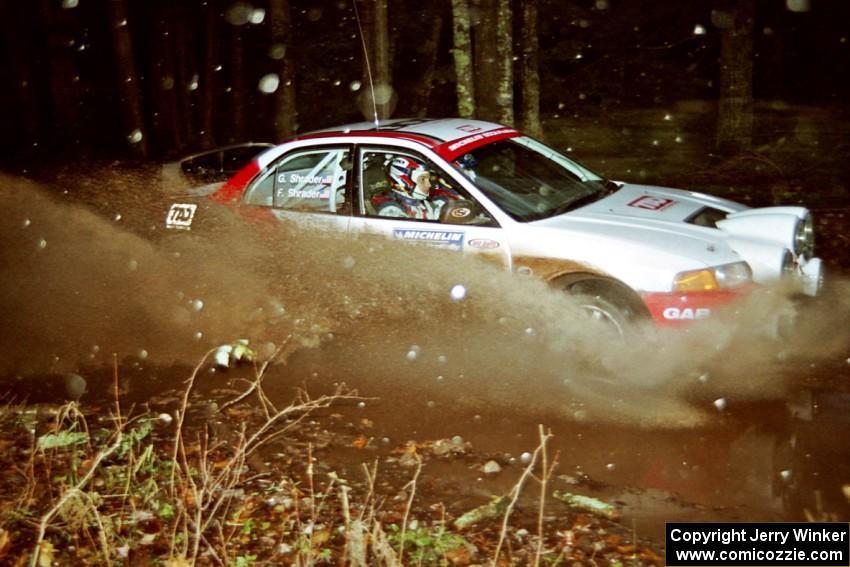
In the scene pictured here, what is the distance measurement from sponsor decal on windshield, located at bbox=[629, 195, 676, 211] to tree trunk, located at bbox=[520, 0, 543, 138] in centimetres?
651

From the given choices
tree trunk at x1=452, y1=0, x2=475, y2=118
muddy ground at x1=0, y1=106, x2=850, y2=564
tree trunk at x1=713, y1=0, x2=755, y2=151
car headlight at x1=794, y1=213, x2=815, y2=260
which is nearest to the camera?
muddy ground at x1=0, y1=106, x2=850, y2=564

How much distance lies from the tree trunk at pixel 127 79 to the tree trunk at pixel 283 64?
2.95 m

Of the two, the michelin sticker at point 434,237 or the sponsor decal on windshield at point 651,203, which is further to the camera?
the sponsor decal on windshield at point 651,203

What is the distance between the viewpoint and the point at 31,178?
46.9 feet

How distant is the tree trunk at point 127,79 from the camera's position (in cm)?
1570

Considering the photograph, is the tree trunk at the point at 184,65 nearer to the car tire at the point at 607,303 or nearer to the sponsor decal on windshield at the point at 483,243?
the sponsor decal on windshield at the point at 483,243

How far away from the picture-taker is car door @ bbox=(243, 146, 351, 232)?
597 cm

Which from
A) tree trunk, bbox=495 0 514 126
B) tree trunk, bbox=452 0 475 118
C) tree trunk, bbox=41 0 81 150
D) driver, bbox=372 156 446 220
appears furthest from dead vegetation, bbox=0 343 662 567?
tree trunk, bbox=41 0 81 150

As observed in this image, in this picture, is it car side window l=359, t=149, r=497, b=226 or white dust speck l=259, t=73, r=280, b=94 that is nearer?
car side window l=359, t=149, r=497, b=226

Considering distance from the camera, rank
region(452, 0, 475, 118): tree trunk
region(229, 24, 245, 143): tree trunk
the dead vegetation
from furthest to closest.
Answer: region(229, 24, 245, 143): tree trunk < region(452, 0, 475, 118): tree trunk < the dead vegetation

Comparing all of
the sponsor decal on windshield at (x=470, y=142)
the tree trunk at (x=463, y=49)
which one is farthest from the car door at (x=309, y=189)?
the tree trunk at (x=463, y=49)

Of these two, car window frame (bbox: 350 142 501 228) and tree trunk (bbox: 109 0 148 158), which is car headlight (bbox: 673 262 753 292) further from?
tree trunk (bbox: 109 0 148 158)

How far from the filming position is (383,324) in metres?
6.12

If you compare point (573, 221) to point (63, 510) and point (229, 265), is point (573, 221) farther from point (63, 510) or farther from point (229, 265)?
point (63, 510)
